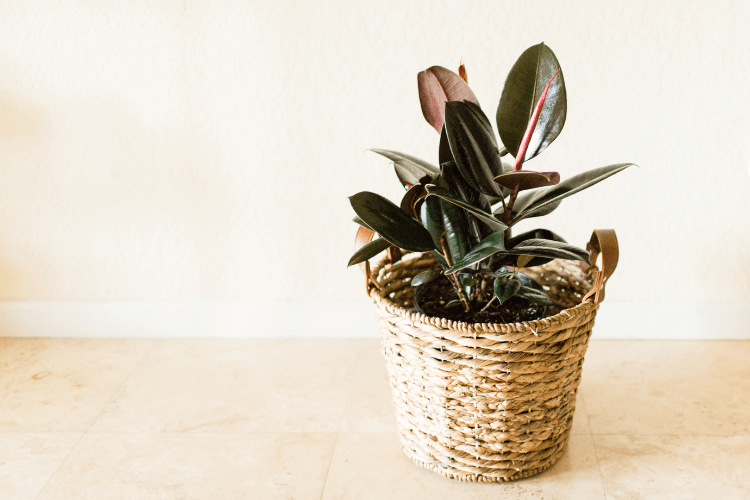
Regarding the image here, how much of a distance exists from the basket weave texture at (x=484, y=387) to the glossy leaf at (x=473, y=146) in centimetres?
20

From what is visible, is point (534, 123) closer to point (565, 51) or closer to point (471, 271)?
point (471, 271)

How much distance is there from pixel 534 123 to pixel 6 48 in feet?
3.65

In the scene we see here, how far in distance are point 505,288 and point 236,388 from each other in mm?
667

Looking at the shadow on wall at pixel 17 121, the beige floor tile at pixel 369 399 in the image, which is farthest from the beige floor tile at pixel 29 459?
the shadow on wall at pixel 17 121

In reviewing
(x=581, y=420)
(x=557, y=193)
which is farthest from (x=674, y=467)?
(x=557, y=193)

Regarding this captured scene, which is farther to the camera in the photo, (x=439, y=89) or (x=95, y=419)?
(x=95, y=419)

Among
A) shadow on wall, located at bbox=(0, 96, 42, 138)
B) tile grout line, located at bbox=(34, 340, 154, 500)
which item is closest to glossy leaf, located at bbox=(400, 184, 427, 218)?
tile grout line, located at bbox=(34, 340, 154, 500)

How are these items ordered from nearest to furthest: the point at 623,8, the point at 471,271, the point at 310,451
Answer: the point at 471,271 → the point at 310,451 → the point at 623,8

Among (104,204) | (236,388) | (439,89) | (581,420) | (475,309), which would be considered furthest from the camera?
(104,204)

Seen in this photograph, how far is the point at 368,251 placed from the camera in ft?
3.31

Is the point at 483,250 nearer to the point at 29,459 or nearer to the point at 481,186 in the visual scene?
the point at 481,186

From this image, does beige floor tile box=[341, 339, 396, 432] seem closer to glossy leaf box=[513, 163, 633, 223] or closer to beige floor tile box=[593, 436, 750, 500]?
beige floor tile box=[593, 436, 750, 500]

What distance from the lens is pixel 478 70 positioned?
1.37m

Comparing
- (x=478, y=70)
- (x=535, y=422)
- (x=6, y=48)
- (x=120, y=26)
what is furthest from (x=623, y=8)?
(x=6, y=48)
